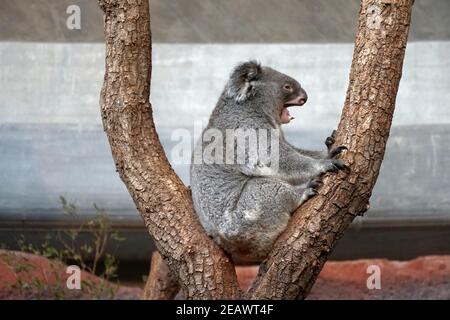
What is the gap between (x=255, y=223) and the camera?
15.2ft

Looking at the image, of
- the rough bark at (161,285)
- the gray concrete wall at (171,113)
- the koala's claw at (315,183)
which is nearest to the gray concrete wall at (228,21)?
the gray concrete wall at (171,113)

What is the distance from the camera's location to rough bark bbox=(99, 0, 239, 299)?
435 centimetres

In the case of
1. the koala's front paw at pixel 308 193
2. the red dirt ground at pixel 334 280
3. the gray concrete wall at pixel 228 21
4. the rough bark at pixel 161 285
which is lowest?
the red dirt ground at pixel 334 280

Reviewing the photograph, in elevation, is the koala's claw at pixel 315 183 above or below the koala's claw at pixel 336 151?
below

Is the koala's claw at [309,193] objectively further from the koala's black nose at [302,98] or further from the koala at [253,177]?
the koala's black nose at [302,98]

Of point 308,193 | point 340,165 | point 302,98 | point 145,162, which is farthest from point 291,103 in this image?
point 145,162

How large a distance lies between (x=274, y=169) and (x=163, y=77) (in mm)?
3657

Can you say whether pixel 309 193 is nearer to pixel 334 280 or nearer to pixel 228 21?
pixel 334 280

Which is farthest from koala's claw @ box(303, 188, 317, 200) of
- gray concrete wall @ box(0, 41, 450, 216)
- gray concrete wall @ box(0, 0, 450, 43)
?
gray concrete wall @ box(0, 0, 450, 43)

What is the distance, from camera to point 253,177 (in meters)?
4.86

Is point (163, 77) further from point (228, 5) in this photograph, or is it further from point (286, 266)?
point (286, 266)

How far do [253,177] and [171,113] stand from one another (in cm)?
345

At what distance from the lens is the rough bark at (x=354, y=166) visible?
412 centimetres

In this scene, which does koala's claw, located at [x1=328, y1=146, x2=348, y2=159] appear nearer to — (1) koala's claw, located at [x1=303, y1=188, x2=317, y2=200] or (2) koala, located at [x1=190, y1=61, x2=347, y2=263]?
(2) koala, located at [x1=190, y1=61, x2=347, y2=263]
